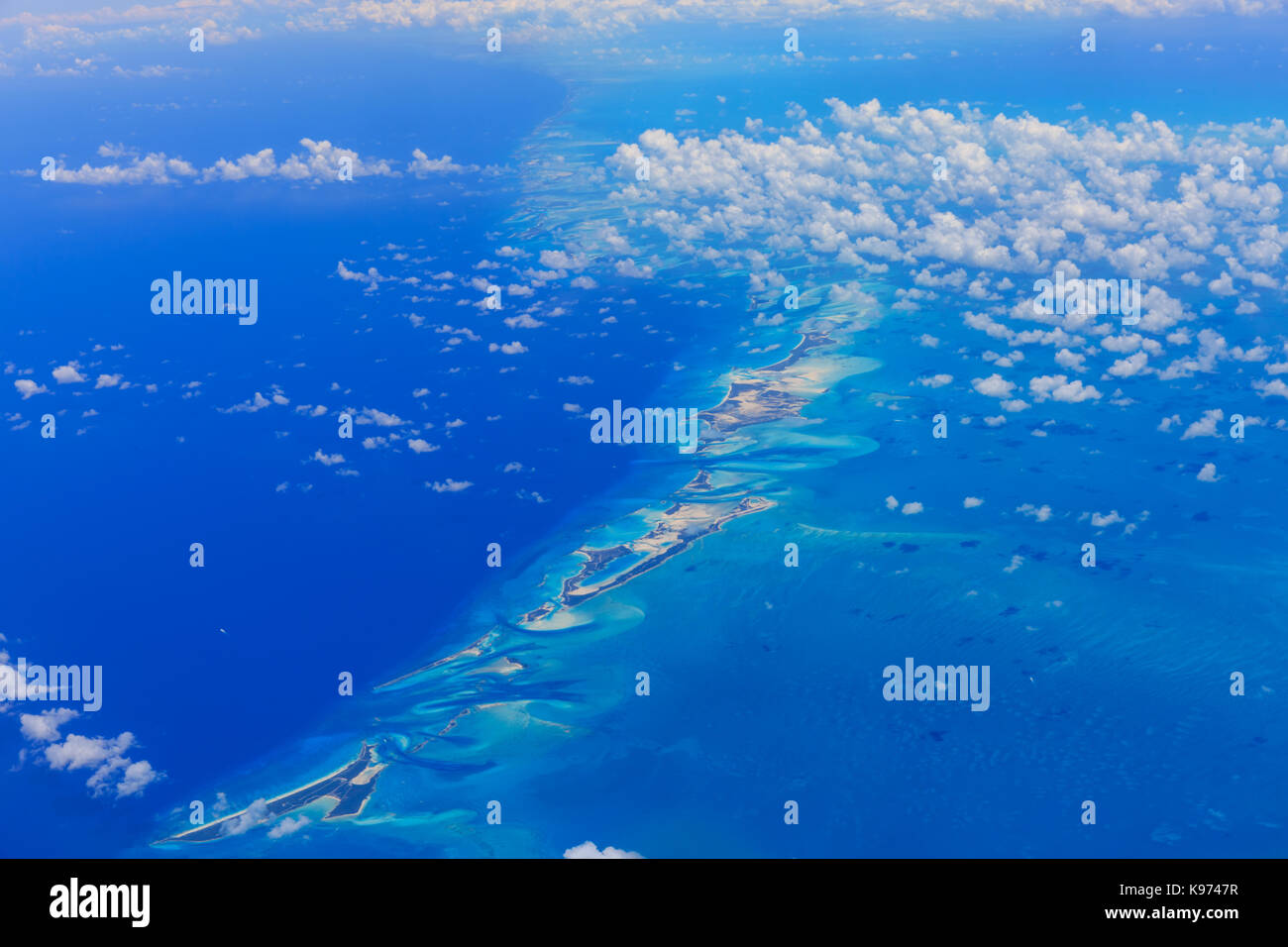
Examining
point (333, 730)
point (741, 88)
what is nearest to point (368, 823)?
point (333, 730)

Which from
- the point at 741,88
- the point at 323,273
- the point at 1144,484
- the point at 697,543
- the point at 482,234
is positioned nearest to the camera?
the point at 697,543

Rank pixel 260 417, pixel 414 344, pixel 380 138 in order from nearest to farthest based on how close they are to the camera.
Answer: pixel 260 417, pixel 414 344, pixel 380 138

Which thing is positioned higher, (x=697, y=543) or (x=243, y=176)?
(x=243, y=176)

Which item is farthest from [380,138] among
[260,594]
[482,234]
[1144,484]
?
[1144,484]

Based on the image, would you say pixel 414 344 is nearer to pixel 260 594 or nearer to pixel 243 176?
pixel 260 594

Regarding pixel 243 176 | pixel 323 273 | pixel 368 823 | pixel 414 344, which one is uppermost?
pixel 243 176

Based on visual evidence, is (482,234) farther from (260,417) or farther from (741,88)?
(741,88)

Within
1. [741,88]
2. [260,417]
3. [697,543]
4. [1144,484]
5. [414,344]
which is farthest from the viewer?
[741,88]

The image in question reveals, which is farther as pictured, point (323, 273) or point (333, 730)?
point (323, 273)

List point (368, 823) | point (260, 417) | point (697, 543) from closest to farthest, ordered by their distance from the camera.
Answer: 1. point (368, 823)
2. point (697, 543)
3. point (260, 417)
